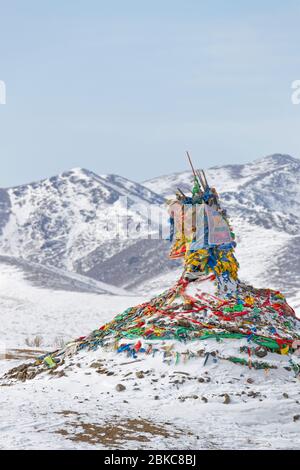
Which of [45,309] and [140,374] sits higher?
[140,374]

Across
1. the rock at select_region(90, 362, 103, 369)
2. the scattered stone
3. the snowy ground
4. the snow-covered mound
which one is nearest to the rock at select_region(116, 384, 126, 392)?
the snowy ground

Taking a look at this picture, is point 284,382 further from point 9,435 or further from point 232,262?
point 9,435

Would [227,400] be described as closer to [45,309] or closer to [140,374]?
[140,374]

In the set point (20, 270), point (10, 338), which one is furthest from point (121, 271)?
point (10, 338)

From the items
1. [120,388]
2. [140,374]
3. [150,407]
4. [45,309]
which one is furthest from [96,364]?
[45,309]

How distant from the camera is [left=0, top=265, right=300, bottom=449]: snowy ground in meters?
11.8

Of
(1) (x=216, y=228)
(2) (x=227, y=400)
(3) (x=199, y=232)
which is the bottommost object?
(2) (x=227, y=400)

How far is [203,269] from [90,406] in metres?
6.72

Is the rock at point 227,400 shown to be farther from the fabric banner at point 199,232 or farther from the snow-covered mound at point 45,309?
the snow-covered mound at point 45,309

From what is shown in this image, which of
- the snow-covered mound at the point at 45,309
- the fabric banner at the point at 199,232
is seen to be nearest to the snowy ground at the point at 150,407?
the fabric banner at the point at 199,232

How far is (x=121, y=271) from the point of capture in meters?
158

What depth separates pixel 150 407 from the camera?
47.4 ft

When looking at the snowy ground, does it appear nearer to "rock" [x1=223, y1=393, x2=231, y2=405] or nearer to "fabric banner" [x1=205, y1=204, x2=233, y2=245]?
"rock" [x1=223, y1=393, x2=231, y2=405]

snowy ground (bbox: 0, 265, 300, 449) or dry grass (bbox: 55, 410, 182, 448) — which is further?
snowy ground (bbox: 0, 265, 300, 449)
